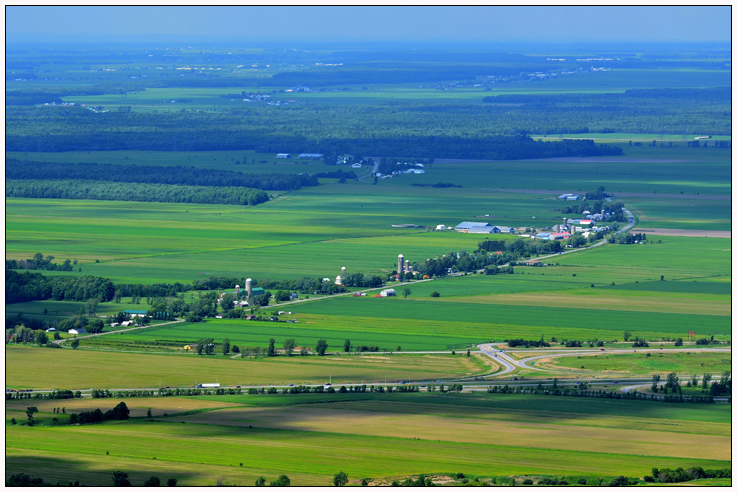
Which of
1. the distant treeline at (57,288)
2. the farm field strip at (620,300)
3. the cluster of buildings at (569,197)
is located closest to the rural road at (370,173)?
the cluster of buildings at (569,197)

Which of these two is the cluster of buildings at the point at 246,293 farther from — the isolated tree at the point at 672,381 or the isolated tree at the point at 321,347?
the isolated tree at the point at 672,381

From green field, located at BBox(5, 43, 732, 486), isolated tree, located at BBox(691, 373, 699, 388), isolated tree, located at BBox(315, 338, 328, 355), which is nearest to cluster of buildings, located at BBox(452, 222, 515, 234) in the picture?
green field, located at BBox(5, 43, 732, 486)

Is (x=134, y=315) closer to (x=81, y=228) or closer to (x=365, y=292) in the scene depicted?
(x=365, y=292)

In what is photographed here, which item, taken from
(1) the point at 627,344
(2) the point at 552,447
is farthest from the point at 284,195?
(2) the point at 552,447

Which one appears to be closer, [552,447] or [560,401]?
[552,447]

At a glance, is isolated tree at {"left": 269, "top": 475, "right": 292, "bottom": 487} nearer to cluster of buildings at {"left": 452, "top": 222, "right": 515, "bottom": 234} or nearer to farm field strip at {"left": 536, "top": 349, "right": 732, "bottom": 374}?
farm field strip at {"left": 536, "top": 349, "right": 732, "bottom": 374}

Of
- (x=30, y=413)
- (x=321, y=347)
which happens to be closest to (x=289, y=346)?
(x=321, y=347)
